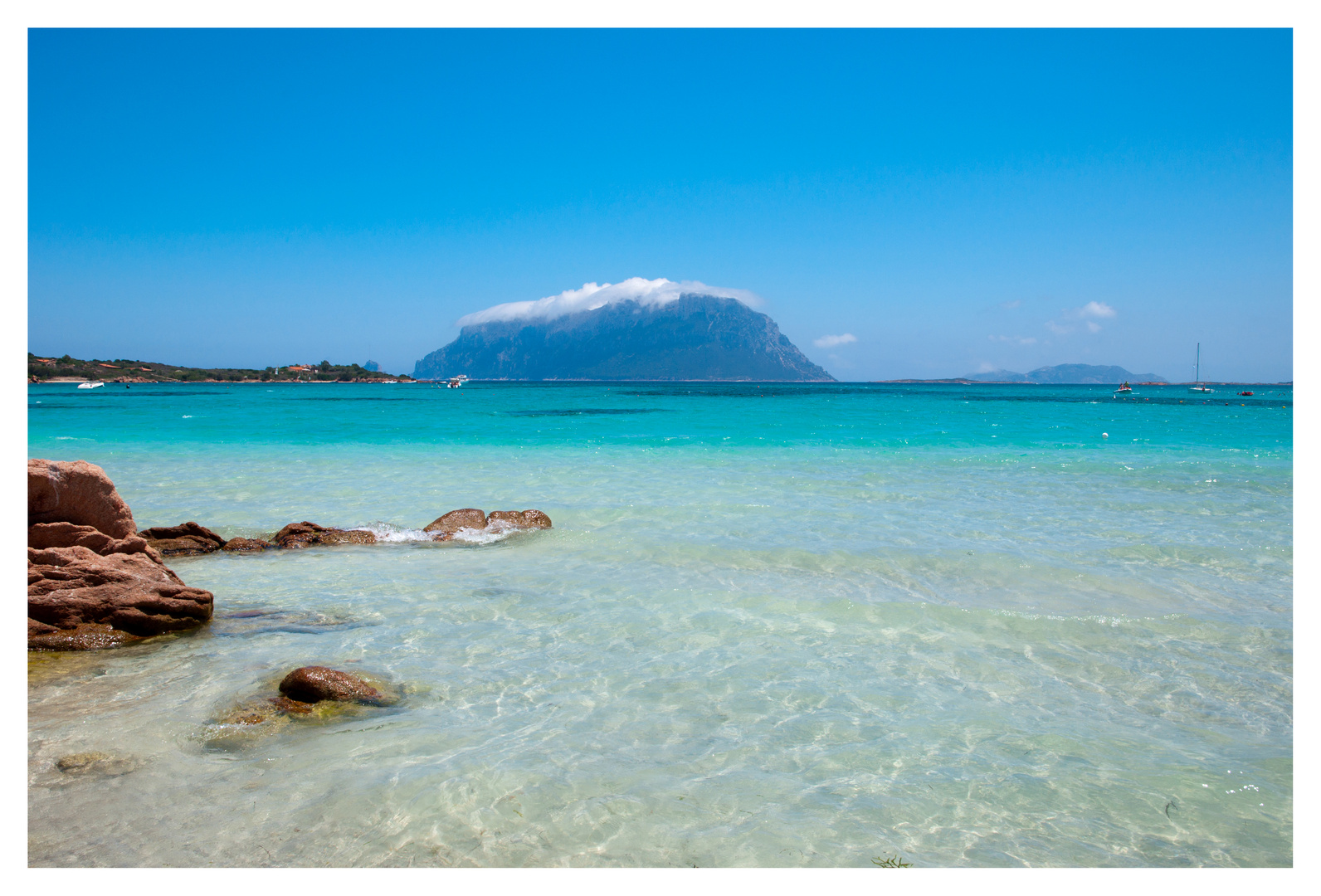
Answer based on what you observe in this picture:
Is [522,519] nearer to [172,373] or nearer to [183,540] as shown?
[183,540]

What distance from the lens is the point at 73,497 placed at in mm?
6797

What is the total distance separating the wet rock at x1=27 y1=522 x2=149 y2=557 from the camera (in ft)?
21.6

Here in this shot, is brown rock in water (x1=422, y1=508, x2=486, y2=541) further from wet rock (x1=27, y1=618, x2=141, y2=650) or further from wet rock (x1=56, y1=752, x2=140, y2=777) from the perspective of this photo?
wet rock (x1=56, y1=752, x2=140, y2=777)

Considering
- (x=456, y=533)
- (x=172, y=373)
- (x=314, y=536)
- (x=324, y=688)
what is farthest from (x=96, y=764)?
(x=172, y=373)

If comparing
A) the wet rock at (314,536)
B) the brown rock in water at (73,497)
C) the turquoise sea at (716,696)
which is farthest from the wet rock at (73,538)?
the wet rock at (314,536)

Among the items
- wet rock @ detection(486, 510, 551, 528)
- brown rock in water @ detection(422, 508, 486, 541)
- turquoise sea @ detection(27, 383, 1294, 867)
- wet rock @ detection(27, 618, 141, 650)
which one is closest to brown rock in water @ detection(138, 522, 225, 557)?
turquoise sea @ detection(27, 383, 1294, 867)

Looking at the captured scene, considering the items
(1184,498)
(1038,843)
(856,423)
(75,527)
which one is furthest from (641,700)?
(856,423)

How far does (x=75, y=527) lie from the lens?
673 centimetres

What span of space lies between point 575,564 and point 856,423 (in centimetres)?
3208

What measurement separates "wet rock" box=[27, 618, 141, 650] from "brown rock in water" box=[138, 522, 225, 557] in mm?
3463

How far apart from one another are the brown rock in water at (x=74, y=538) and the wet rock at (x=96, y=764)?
10.9ft

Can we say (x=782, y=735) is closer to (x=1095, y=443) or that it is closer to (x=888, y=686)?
(x=888, y=686)

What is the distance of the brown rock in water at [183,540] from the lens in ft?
30.7

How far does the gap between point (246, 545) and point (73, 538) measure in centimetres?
301
